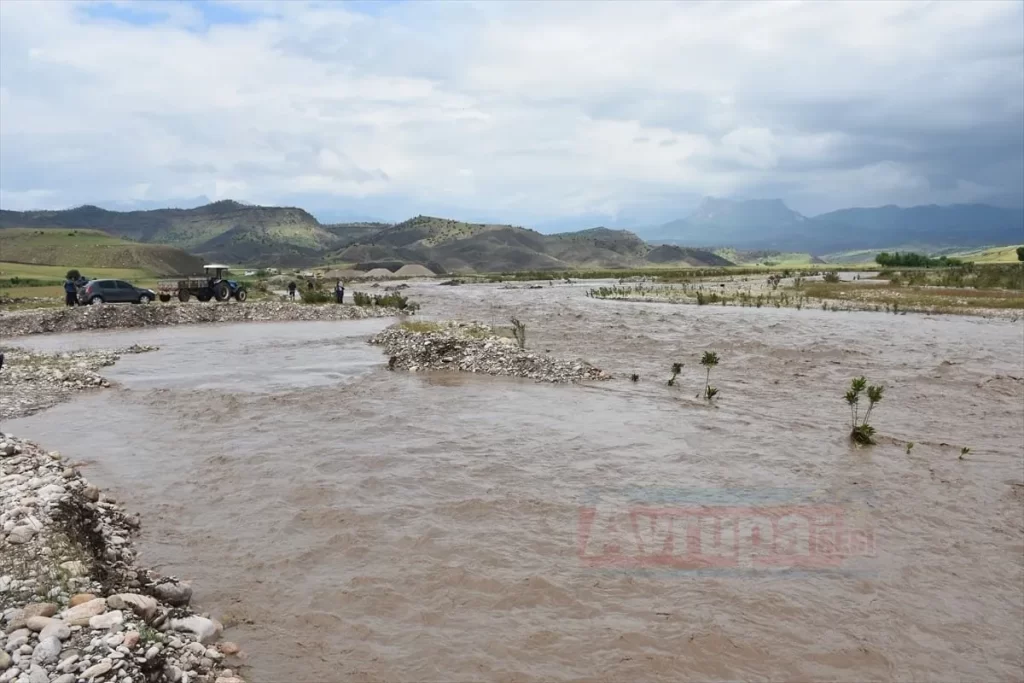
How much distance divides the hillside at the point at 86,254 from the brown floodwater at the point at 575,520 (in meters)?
80.0

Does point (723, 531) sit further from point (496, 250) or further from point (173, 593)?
point (496, 250)

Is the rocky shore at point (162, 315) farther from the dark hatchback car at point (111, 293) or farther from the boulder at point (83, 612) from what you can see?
the boulder at point (83, 612)

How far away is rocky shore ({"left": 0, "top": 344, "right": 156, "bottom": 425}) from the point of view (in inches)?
624

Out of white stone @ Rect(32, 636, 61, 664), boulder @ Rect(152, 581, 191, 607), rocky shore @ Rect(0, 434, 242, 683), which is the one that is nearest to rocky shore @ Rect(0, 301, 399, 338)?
rocky shore @ Rect(0, 434, 242, 683)

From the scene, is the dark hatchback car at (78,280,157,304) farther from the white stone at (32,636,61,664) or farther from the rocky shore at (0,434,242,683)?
the white stone at (32,636,61,664)

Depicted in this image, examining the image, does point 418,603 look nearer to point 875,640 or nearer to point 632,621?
point 632,621

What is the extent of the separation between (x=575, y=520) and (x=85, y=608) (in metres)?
5.98

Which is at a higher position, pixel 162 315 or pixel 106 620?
pixel 162 315

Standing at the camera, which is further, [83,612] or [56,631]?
[83,612]

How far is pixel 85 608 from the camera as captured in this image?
5.35 m

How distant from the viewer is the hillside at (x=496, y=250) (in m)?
154

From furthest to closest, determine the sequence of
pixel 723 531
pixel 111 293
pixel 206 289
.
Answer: pixel 206 289 < pixel 111 293 < pixel 723 531

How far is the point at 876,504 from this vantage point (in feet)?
32.8

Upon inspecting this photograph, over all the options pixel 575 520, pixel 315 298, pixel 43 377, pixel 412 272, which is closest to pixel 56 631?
pixel 575 520
